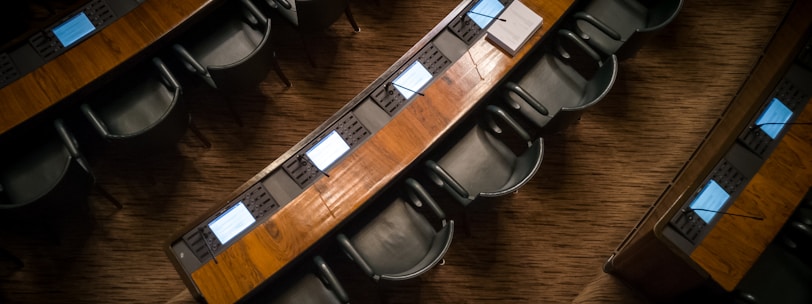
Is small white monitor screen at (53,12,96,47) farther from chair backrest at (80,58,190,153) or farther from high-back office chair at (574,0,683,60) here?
high-back office chair at (574,0,683,60)

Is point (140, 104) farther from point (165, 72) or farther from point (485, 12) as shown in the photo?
point (485, 12)

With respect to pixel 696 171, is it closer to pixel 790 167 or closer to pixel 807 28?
pixel 790 167

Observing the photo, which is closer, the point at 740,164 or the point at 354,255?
the point at 354,255

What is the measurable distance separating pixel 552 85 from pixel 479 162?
1.57 ft

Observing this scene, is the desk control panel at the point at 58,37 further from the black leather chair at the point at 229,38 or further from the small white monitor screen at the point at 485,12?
the small white monitor screen at the point at 485,12

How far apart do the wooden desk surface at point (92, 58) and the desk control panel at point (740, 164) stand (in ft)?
6.77

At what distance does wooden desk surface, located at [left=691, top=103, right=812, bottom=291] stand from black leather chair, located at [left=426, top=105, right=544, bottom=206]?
2.40 ft

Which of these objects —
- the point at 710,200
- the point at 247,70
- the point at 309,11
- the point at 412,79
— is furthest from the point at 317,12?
the point at 710,200

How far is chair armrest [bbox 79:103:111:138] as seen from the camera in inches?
100

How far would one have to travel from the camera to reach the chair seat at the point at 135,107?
2742 mm

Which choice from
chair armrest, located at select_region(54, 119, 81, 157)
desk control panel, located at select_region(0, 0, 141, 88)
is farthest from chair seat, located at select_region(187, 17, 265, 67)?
chair armrest, located at select_region(54, 119, 81, 157)

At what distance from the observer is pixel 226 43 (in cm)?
289

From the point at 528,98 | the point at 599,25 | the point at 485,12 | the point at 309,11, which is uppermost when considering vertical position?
the point at 599,25

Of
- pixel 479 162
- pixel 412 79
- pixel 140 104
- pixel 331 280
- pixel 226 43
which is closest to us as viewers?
pixel 331 280
